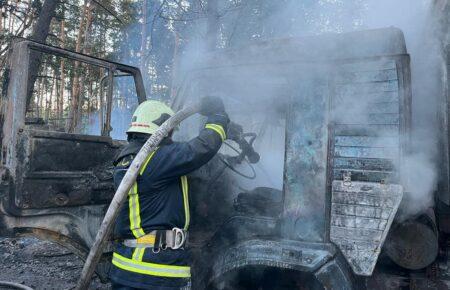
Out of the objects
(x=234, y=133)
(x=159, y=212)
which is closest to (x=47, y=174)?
(x=159, y=212)

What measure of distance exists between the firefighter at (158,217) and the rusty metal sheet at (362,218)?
0.91m

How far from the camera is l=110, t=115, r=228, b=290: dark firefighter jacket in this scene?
2639 millimetres

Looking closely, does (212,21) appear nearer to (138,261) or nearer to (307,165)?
(307,165)

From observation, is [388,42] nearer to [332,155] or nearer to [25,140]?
[332,155]

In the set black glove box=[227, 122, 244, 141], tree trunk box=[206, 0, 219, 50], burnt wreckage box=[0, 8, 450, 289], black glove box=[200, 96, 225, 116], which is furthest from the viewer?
tree trunk box=[206, 0, 219, 50]

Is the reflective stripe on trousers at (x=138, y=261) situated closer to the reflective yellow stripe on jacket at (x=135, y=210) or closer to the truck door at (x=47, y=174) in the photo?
the reflective yellow stripe on jacket at (x=135, y=210)

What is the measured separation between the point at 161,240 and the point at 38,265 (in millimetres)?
4206

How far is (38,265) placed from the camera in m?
5.98

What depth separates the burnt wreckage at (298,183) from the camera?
2.62 metres

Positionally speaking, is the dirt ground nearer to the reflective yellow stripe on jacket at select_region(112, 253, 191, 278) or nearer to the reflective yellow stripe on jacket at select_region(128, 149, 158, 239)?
the reflective yellow stripe on jacket at select_region(112, 253, 191, 278)

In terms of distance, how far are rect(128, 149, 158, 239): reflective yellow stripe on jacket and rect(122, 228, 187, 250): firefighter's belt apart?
44mm

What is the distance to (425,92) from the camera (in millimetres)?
2990

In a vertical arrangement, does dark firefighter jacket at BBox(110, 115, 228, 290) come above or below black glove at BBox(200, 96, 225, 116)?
below

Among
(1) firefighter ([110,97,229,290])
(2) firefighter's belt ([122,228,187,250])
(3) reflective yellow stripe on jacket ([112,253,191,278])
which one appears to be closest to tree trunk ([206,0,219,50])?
(1) firefighter ([110,97,229,290])
